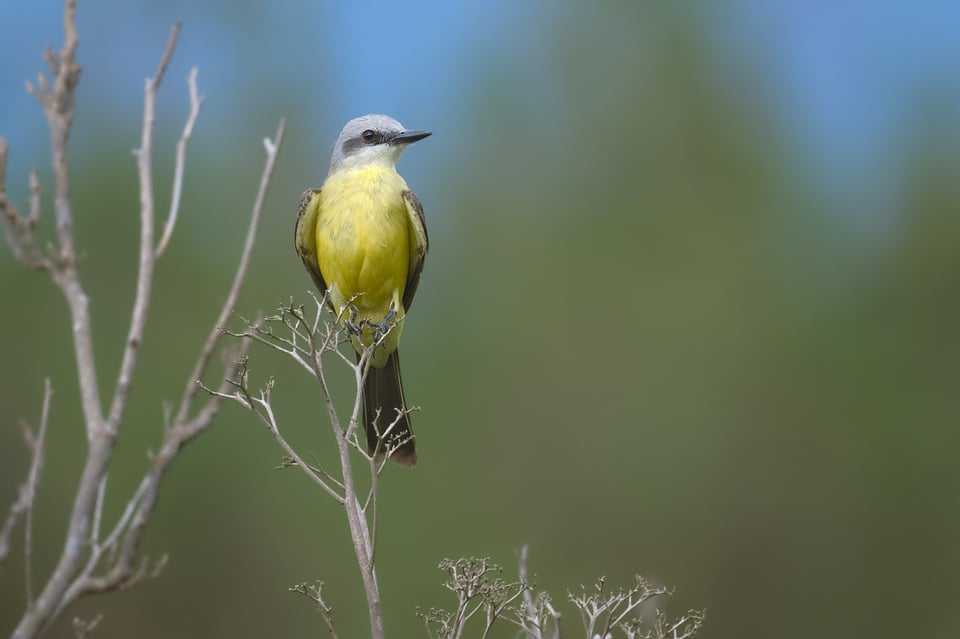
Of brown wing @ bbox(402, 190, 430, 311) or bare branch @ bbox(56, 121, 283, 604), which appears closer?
bare branch @ bbox(56, 121, 283, 604)

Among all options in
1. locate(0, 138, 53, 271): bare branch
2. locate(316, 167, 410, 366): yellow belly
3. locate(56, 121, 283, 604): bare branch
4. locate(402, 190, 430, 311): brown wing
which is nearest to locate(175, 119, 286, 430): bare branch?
locate(56, 121, 283, 604): bare branch

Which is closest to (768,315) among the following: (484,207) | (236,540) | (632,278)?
(632,278)

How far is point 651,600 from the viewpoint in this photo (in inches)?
134

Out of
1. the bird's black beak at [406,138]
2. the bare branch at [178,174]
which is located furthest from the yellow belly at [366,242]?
the bare branch at [178,174]

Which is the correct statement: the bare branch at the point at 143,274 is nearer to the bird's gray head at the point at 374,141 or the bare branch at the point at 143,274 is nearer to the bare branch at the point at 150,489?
the bare branch at the point at 150,489

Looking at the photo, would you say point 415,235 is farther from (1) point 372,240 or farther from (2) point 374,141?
(2) point 374,141

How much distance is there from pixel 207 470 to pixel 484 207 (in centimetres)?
838

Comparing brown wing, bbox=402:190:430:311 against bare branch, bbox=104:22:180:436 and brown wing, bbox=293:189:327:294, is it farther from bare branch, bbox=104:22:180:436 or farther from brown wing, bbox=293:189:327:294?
bare branch, bbox=104:22:180:436

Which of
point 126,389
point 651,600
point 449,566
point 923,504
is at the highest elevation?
point 126,389

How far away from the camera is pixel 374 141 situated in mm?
5715

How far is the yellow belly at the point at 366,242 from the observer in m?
5.40

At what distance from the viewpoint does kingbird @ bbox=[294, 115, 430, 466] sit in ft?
17.8

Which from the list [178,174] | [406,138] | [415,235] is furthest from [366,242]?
[178,174]

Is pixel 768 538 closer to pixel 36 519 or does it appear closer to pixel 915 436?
pixel 915 436
